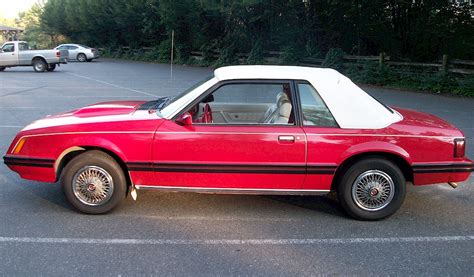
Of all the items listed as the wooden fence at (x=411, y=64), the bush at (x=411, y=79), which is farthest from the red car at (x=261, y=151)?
the wooden fence at (x=411, y=64)

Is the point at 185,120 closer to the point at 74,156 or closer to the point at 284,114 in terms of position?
the point at 284,114

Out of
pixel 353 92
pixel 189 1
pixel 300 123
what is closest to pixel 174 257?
pixel 300 123

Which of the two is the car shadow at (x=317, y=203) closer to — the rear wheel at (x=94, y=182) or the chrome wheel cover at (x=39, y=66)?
the rear wheel at (x=94, y=182)

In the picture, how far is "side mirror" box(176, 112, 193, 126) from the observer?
4.49 meters

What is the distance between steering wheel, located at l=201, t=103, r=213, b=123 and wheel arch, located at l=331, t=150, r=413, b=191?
141 centimetres

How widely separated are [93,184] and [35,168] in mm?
626

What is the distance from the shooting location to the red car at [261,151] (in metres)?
4.50

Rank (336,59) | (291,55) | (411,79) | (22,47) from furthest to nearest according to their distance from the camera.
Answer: (22,47), (291,55), (336,59), (411,79)

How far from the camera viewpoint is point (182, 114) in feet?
15.0

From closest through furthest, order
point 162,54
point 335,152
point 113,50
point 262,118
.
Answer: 1. point 335,152
2. point 262,118
3. point 162,54
4. point 113,50

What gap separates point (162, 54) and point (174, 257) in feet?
115

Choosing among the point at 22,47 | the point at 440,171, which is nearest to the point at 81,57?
the point at 22,47

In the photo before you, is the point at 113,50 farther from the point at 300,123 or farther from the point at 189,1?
the point at 300,123

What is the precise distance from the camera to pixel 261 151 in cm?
449
